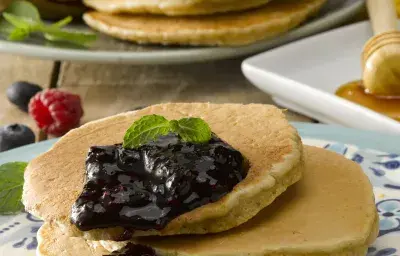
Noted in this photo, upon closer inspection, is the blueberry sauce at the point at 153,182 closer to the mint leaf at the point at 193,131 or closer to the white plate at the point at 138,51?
the mint leaf at the point at 193,131

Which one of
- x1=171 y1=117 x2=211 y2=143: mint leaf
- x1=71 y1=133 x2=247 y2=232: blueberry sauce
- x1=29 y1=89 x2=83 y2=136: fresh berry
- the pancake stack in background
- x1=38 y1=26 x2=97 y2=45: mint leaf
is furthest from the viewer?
the pancake stack in background

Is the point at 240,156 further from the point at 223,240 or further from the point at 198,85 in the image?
the point at 198,85

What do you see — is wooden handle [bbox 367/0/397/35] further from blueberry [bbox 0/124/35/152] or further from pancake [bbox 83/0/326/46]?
blueberry [bbox 0/124/35/152]

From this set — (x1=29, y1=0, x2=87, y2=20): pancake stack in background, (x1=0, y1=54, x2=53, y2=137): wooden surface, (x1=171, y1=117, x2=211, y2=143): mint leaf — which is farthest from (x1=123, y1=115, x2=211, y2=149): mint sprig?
(x1=29, y1=0, x2=87, y2=20): pancake stack in background

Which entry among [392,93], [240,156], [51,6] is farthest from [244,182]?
[51,6]

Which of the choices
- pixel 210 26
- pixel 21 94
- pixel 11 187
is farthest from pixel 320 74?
pixel 11 187

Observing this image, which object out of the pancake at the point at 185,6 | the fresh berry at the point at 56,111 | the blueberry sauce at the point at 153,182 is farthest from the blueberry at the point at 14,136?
the blueberry sauce at the point at 153,182

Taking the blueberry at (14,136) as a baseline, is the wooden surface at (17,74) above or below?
below
